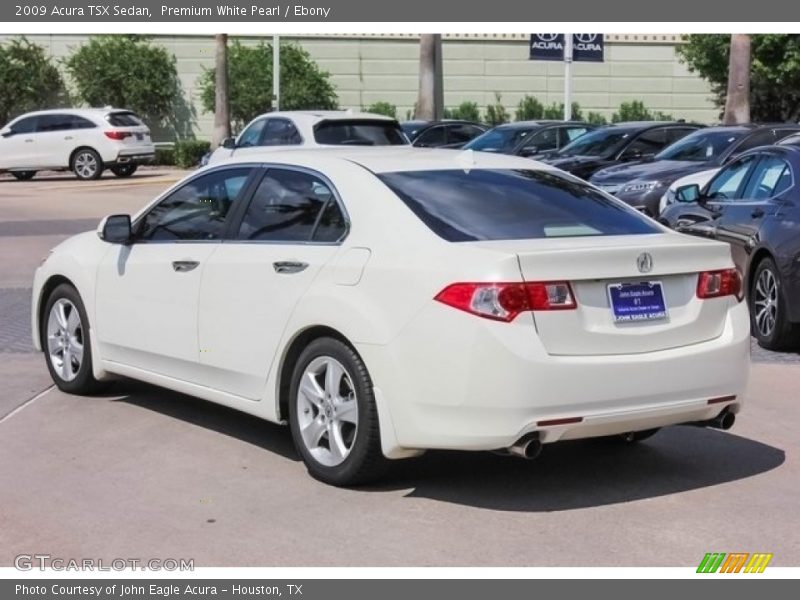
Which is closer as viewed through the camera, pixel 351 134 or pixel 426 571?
pixel 426 571

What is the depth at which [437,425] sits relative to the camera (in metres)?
5.81

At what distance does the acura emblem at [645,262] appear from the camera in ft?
19.9

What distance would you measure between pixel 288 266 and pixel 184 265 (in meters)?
0.94

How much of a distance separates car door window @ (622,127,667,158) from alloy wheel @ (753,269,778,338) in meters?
10.4

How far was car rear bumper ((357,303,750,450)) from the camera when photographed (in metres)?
5.70

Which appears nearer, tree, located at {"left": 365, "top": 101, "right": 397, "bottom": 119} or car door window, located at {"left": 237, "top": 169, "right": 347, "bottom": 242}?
car door window, located at {"left": 237, "top": 169, "right": 347, "bottom": 242}

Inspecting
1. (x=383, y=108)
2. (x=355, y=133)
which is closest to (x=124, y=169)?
(x=383, y=108)

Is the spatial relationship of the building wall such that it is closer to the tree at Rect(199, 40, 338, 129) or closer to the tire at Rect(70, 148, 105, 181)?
the tree at Rect(199, 40, 338, 129)

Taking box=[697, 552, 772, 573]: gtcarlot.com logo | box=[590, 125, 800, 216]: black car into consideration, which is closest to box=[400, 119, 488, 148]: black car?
box=[590, 125, 800, 216]: black car

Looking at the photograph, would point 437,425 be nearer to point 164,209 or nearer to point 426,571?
point 426,571

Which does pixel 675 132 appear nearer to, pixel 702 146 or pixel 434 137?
pixel 702 146

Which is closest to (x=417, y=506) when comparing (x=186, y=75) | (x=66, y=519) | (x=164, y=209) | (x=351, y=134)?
(x=66, y=519)

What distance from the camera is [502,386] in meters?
5.70

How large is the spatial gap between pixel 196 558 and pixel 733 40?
85.4ft
